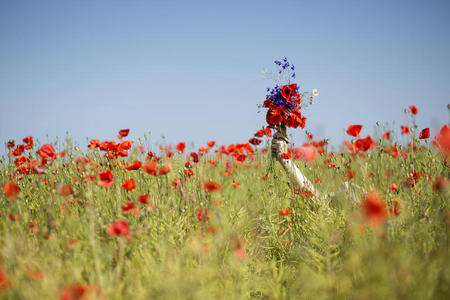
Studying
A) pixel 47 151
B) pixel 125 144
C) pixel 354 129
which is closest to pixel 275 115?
pixel 354 129

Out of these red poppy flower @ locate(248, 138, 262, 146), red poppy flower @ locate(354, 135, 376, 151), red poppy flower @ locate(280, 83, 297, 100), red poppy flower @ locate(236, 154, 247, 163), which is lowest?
red poppy flower @ locate(236, 154, 247, 163)

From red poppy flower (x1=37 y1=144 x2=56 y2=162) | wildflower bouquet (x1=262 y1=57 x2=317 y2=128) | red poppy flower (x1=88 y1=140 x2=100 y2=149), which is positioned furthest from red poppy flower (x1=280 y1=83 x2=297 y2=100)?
red poppy flower (x1=37 y1=144 x2=56 y2=162)

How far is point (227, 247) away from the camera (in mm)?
2379

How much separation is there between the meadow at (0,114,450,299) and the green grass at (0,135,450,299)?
12mm

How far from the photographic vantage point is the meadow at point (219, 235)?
150 cm

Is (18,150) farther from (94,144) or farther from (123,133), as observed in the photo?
(123,133)

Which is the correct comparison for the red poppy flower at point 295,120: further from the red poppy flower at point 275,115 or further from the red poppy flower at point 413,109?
the red poppy flower at point 413,109

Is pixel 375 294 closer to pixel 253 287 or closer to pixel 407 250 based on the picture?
pixel 407 250

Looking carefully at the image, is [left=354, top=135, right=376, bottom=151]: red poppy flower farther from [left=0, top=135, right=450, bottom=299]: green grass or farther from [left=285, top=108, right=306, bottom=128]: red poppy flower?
[left=285, top=108, right=306, bottom=128]: red poppy flower

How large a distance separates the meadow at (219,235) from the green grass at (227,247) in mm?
12

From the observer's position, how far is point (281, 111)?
12.7ft

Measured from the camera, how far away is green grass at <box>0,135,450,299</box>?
4.89ft

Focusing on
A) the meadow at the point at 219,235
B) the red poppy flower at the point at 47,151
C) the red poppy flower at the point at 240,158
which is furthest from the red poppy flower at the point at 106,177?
the red poppy flower at the point at 240,158

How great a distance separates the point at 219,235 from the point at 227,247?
0.48m
